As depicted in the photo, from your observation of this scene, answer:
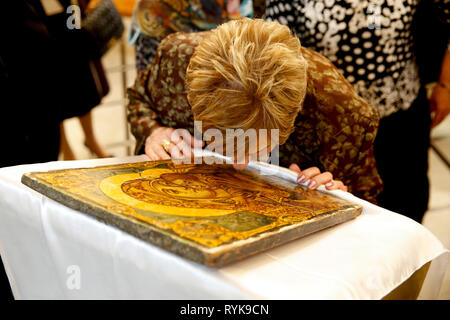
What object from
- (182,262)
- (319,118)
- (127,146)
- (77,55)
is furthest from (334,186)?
(127,146)

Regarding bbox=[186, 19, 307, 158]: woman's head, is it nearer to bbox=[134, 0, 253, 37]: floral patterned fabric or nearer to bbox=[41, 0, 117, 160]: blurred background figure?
bbox=[134, 0, 253, 37]: floral patterned fabric

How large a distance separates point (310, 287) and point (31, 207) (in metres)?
0.45

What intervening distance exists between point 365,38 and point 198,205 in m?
0.64

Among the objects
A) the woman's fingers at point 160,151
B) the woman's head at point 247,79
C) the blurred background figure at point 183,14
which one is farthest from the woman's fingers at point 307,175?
the blurred background figure at point 183,14

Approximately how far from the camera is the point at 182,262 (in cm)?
53

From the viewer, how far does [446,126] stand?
3605 mm

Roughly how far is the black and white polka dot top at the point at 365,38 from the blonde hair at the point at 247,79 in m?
0.34

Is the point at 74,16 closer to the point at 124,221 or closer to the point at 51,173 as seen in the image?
the point at 51,173

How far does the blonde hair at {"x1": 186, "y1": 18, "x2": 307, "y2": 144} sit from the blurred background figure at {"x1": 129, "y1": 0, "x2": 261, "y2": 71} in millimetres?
704

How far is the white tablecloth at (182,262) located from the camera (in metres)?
0.52

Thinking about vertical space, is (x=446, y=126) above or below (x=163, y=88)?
below

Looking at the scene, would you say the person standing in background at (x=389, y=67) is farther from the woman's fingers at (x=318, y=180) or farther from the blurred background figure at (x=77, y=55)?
the blurred background figure at (x=77, y=55)
